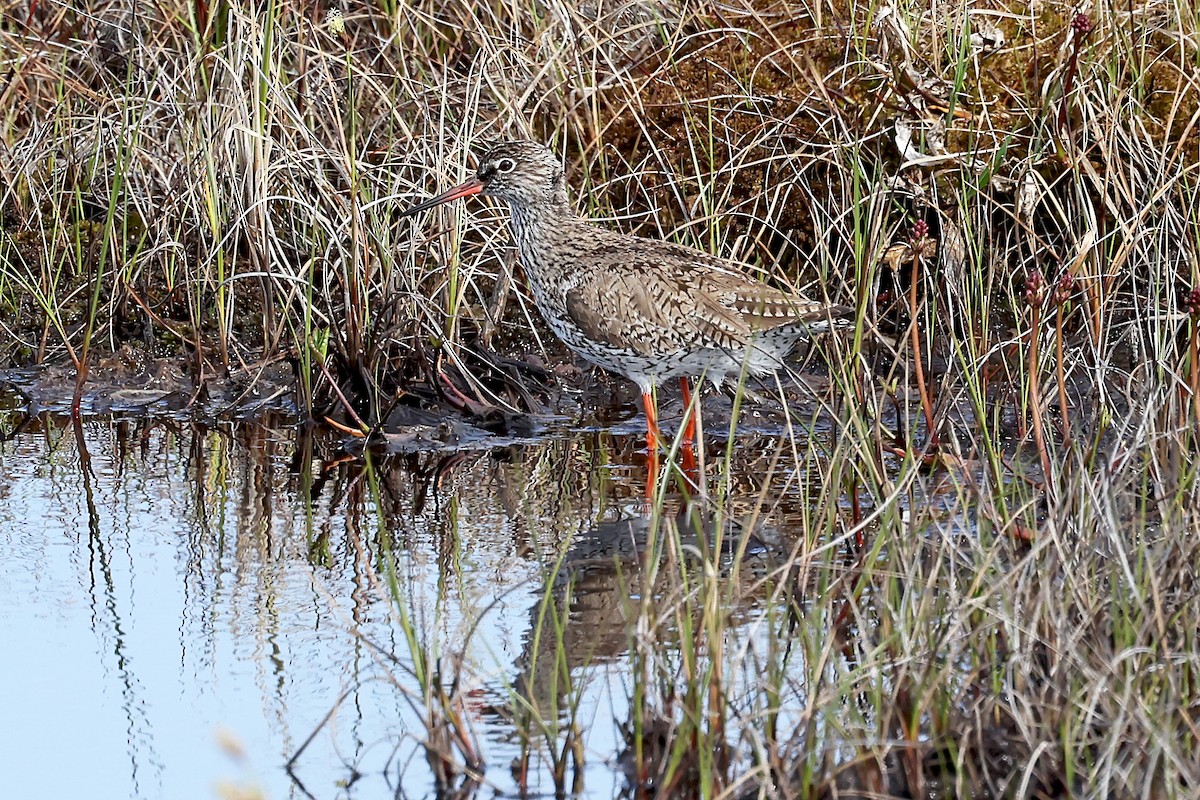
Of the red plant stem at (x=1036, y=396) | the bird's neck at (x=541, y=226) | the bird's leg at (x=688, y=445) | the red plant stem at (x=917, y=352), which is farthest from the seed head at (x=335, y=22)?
the red plant stem at (x=1036, y=396)

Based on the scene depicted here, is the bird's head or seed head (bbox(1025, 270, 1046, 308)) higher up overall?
the bird's head

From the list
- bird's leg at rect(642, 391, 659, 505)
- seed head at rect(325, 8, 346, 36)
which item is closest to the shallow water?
bird's leg at rect(642, 391, 659, 505)

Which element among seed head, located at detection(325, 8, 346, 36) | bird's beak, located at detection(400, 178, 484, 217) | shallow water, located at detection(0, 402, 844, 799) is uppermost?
seed head, located at detection(325, 8, 346, 36)

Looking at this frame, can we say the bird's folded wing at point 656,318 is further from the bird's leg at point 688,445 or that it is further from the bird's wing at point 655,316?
the bird's leg at point 688,445

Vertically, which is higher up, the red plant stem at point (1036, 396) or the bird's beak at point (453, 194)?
the bird's beak at point (453, 194)

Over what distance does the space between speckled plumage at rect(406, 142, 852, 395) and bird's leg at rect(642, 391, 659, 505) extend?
0.39 feet

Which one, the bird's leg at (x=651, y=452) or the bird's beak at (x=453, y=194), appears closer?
the bird's leg at (x=651, y=452)

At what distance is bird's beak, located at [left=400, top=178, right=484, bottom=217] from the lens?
7.00 meters

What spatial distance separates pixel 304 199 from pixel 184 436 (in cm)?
113

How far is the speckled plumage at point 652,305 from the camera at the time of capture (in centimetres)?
657

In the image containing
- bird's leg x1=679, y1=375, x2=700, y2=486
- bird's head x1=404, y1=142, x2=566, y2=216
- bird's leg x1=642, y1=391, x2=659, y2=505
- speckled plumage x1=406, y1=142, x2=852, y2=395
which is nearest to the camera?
bird's leg x1=642, y1=391, x2=659, y2=505

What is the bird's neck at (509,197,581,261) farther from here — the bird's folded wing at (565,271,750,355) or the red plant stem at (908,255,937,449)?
the red plant stem at (908,255,937,449)

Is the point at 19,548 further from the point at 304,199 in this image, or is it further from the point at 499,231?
the point at 499,231

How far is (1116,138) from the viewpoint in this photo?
7199 millimetres
